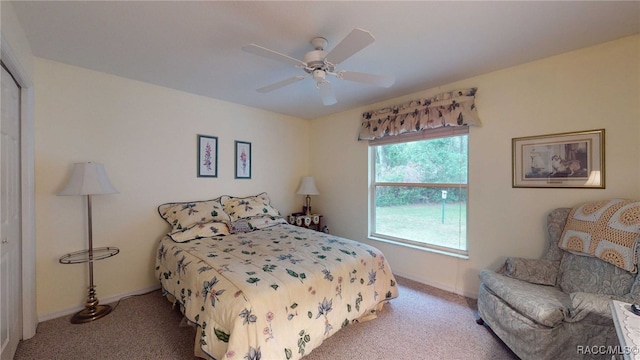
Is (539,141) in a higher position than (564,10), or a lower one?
lower

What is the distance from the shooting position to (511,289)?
5.98ft

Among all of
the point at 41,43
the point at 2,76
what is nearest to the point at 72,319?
the point at 2,76

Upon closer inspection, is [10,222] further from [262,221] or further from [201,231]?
[262,221]

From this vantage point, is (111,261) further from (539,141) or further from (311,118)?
(539,141)

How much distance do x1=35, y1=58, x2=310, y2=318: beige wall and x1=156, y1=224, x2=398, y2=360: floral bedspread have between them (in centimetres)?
46

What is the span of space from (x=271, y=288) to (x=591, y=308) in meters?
1.87

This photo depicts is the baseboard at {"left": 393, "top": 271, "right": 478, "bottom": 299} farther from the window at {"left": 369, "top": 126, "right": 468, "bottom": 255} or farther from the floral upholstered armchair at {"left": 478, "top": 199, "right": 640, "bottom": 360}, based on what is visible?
the floral upholstered armchair at {"left": 478, "top": 199, "right": 640, "bottom": 360}

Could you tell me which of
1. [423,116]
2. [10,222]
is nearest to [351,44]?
[423,116]

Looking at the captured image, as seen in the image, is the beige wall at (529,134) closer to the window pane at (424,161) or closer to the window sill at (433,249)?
the window sill at (433,249)

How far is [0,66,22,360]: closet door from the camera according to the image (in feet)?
5.06

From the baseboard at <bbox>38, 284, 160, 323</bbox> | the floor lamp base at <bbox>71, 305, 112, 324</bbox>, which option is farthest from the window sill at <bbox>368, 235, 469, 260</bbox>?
the floor lamp base at <bbox>71, 305, 112, 324</bbox>

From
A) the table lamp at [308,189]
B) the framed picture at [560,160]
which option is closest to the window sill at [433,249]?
the framed picture at [560,160]

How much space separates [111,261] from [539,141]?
14.1 ft

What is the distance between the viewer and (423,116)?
285cm
